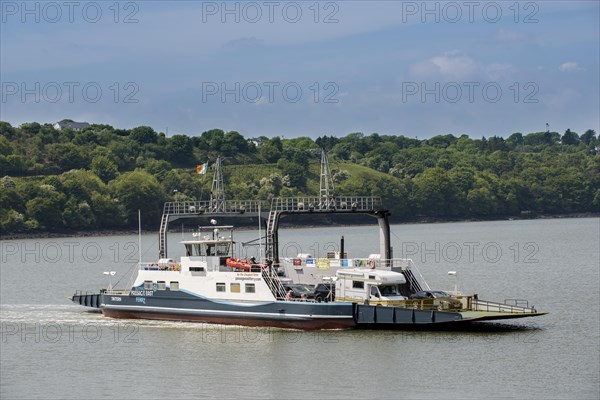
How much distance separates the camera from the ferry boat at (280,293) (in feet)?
186

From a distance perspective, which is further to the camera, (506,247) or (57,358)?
(506,247)

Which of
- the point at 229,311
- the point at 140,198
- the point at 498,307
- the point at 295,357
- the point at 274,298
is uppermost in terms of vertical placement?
the point at 140,198

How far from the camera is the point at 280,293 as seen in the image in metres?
59.5

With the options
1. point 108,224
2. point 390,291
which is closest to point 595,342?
point 390,291

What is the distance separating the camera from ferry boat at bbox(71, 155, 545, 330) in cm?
5669

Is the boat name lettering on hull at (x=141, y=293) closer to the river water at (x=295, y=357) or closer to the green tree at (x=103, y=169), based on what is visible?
the river water at (x=295, y=357)

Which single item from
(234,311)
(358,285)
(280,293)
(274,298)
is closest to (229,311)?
(234,311)

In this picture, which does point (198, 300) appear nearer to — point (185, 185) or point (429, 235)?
point (429, 235)

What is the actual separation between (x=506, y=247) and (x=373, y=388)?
308 ft

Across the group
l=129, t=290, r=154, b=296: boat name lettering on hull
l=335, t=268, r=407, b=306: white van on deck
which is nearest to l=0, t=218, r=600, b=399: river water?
l=129, t=290, r=154, b=296: boat name lettering on hull

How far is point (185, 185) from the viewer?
19288 centimetres

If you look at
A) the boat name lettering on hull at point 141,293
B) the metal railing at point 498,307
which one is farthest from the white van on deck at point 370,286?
the boat name lettering on hull at point 141,293

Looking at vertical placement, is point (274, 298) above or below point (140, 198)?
below

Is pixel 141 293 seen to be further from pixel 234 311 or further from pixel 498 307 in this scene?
pixel 498 307
